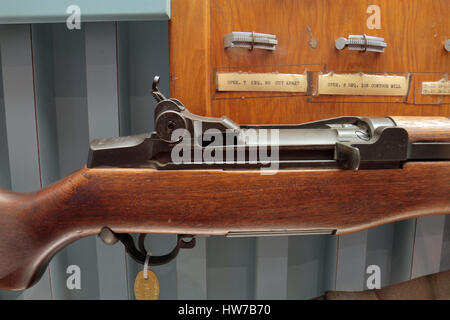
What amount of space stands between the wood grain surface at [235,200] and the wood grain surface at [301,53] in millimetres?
244

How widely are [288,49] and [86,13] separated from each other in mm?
460

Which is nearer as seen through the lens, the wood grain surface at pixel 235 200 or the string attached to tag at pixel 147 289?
the wood grain surface at pixel 235 200

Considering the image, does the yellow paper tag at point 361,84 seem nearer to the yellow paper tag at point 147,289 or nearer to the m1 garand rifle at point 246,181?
the m1 garand rifle at point 246,181

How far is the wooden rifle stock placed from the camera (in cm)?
48

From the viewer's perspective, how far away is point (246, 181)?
0.48 metres

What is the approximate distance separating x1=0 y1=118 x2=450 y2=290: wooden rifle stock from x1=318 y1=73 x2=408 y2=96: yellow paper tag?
232 millimetres

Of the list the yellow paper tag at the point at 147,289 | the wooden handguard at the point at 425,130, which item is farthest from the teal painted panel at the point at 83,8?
the yellow paper tag at the point at 147,289

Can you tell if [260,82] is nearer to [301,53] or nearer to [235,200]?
[301,53]

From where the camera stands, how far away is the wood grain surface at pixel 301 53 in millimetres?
640

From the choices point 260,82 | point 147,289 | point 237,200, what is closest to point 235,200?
point 237,200

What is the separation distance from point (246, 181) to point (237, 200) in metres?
0.04

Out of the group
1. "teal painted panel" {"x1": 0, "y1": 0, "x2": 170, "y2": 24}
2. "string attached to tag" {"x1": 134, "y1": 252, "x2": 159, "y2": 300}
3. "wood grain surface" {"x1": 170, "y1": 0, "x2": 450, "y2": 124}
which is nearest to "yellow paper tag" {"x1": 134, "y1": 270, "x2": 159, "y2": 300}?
"string attached to tag" {"x1": 134, "y1": 252, "x2": 159, "y2": 300}

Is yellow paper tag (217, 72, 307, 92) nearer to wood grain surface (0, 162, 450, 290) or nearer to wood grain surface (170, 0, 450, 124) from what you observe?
wood grain surface (170, 0, 450, 124)

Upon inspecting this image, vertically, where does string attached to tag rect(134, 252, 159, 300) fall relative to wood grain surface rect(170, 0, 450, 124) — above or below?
below
